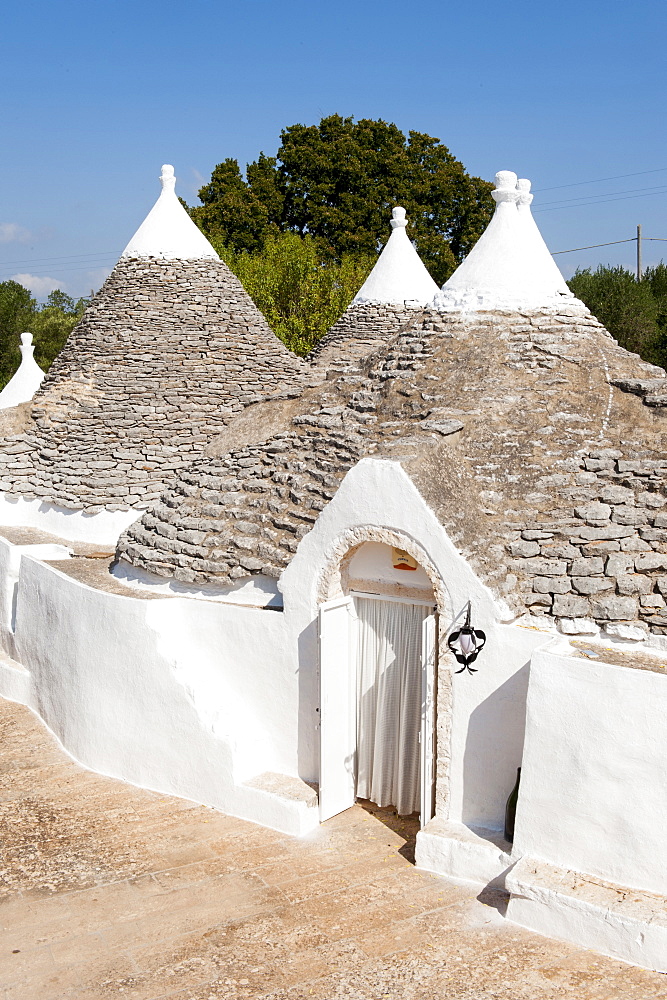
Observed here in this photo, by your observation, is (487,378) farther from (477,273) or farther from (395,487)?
(395,487)

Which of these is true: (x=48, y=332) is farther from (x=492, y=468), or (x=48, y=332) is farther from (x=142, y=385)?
(x=492, y=468)

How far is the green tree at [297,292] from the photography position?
31.5m

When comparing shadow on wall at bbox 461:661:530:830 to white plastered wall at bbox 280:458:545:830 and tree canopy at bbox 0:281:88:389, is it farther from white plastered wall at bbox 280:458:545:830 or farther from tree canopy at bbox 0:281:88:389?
tree canopy at bbox 0:281:88:389

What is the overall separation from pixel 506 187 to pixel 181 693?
20.3 ft

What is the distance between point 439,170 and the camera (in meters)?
40.5

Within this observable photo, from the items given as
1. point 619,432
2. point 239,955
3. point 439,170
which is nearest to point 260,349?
point 619,432

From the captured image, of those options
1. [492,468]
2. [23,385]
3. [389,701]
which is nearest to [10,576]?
[389,701]

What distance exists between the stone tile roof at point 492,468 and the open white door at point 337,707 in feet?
3.05

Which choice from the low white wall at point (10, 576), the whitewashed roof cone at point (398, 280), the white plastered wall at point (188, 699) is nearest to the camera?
the white plastered wall at point (188, 699)

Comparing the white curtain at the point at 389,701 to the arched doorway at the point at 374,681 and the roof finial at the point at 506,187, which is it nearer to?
the arched doorway at the point at 374,681

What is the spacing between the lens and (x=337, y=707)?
847cm

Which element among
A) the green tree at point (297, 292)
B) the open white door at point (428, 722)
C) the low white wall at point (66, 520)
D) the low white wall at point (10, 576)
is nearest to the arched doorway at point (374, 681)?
the open white door at point (428, 722)

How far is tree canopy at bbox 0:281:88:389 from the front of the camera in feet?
133

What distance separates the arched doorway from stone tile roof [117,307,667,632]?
31.5 inches
